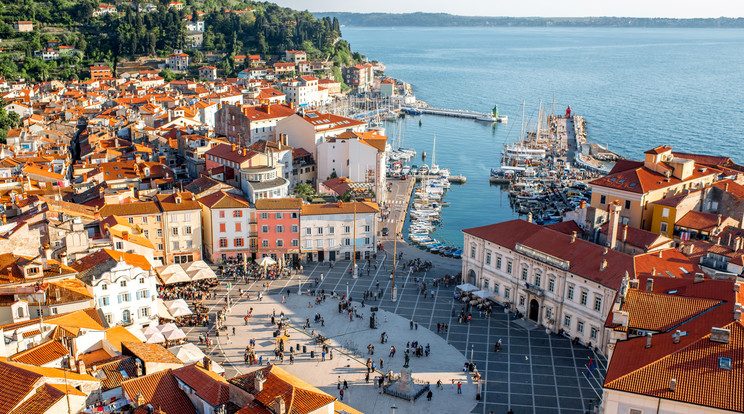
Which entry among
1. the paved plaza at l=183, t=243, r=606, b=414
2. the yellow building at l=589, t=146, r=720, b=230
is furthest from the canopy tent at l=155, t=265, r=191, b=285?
the yellow building at l=589, t=146, r=720, b=230

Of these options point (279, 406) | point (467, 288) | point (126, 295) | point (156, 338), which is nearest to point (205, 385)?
point (279, 406)

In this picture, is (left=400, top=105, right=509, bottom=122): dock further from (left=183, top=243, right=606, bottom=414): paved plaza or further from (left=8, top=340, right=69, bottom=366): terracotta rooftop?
(left=8, top=340, right=69, bottom=366): terracotta rooftop

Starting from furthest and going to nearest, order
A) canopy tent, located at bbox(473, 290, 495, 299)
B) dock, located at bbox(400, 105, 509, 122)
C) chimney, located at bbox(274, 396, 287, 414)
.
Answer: dock, located at bbox(400, 105, 509, 122) < canopy tent, located at bbox(473, 290, 495, 299) < chimney, located at bbox(274, 396, 287, 414)

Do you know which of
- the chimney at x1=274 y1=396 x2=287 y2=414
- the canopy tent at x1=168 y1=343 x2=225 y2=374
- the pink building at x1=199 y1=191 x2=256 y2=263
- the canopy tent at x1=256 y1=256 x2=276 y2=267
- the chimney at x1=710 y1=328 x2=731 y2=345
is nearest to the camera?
the chimney at x1=274 y1=396 x2=287 y2=414

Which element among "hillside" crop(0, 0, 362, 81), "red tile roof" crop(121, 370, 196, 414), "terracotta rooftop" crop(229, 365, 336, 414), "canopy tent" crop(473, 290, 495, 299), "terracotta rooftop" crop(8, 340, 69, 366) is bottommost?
"canopy tent" crop(473, 290, 495, 299)

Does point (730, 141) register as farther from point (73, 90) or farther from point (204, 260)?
point (73, 90)

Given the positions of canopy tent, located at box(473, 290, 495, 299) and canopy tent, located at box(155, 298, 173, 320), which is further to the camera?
canopy tent, located at box(473, 290, 495, 299)
